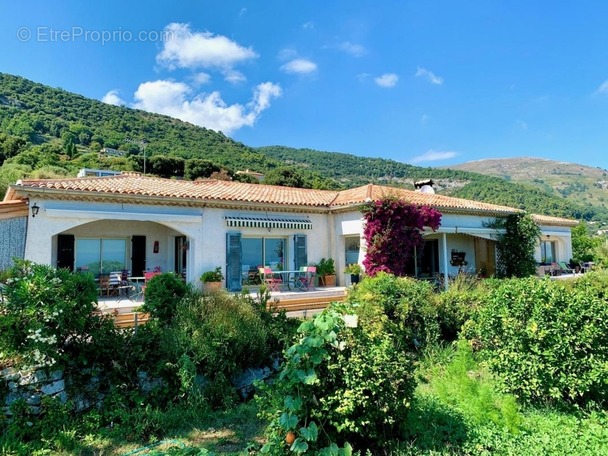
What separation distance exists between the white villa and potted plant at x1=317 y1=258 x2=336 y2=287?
23.0 inches

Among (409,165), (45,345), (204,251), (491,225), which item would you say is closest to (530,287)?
(45,345)

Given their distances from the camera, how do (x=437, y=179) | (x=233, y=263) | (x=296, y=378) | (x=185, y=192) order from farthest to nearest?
1. (x=437, y=179)
2. (x=233, y=263)
3. (x=185, y=192)
4. (x=296, y=378)

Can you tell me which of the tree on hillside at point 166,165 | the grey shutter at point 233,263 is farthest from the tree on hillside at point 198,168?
the grey shutter at point 233,263

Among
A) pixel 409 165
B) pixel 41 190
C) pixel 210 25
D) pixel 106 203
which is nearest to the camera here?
pixel 41 190

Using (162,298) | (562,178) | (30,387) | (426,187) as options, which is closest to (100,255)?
(162,298)

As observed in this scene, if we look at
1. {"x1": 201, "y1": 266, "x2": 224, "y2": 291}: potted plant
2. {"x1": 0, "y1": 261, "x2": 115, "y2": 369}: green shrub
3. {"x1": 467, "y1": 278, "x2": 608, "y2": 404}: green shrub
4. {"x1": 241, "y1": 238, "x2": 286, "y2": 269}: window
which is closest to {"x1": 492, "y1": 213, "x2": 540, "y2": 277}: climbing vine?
{"x1": 241, "y1": 238, "x2": 286, "y2": 269}: window

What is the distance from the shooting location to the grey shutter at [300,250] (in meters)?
22.9

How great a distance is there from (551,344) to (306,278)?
15.9 meters

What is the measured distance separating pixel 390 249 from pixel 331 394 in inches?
643

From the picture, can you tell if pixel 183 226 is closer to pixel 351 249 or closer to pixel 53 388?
pixel 351 249

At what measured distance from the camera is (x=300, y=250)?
23.0 m

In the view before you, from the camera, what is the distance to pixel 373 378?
5.30 metres

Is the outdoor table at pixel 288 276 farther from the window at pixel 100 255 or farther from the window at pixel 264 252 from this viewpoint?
the window at pixel 100 255

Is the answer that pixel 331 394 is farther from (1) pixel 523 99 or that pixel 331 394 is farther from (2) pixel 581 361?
(1) pixel 523 99
